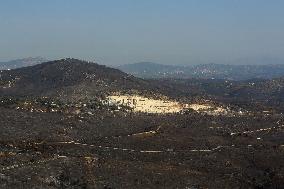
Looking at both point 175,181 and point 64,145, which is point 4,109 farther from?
point 175,181

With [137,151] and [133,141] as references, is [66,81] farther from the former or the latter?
[137,151]

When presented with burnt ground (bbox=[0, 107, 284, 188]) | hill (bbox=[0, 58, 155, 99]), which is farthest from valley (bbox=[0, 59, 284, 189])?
hill (bbox=[0, 58, 155, 99])

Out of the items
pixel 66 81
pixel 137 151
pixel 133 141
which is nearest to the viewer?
pixel 137 151

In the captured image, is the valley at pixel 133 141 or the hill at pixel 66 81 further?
the hill at pixel 66 81

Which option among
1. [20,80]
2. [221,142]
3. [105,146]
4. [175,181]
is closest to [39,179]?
[175,181]

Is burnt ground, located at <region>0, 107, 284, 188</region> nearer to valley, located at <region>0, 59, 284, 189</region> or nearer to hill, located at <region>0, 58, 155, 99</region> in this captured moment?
valley, located at <region>0, 59, 284, 189</region>

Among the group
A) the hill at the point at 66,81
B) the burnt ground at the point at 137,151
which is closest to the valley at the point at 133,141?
the burnt ground at the point at 137,151

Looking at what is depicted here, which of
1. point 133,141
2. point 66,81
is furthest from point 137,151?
point 66,81

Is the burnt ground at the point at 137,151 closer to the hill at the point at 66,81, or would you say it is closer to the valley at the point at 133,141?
the valley at the point at 133,141
